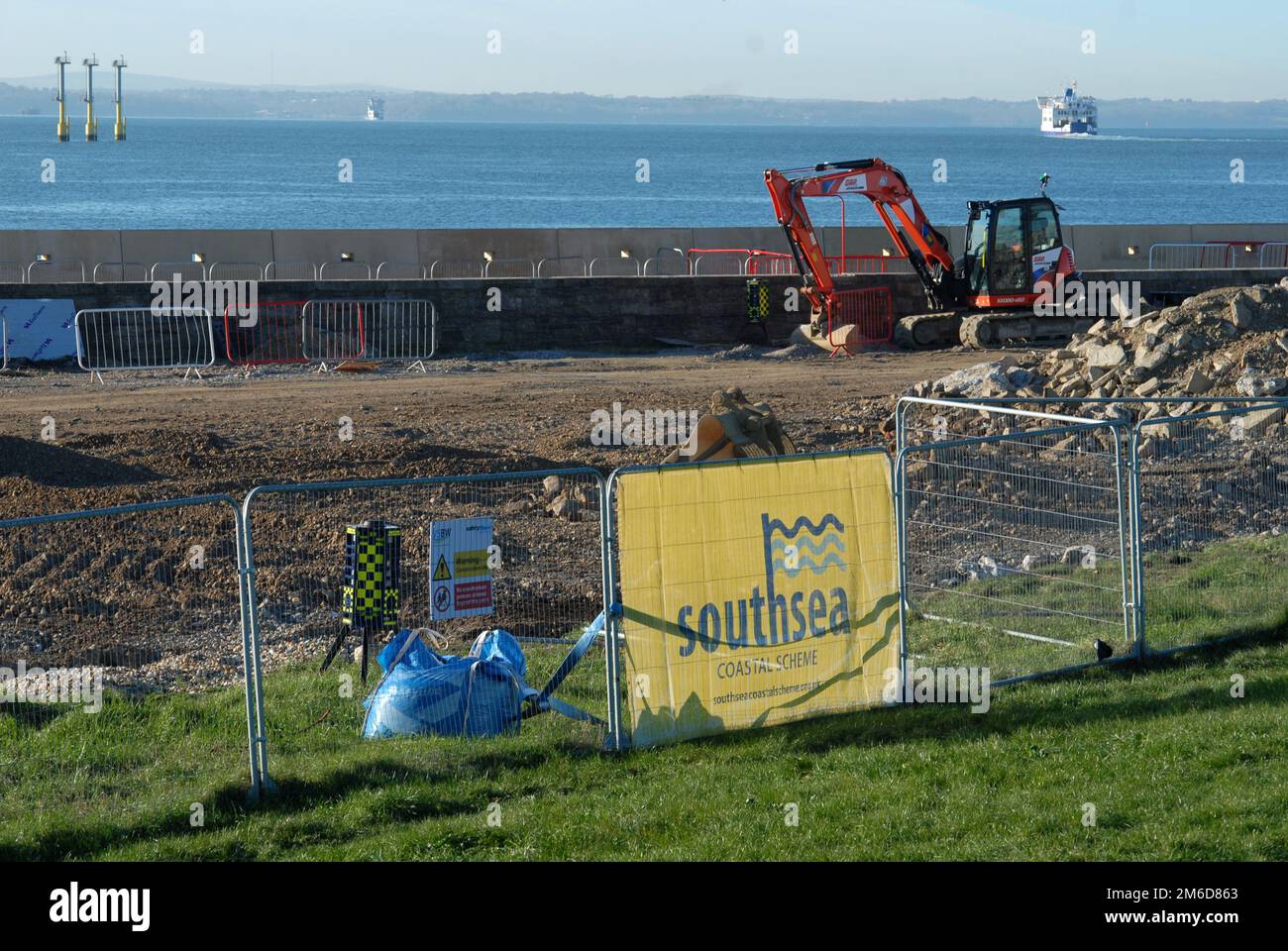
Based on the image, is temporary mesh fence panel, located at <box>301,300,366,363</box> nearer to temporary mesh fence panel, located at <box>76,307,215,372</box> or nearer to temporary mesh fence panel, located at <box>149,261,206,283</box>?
temporary mesh fence panel, located at <box>76,307,215,372</box>

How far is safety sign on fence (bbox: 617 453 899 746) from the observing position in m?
8.18

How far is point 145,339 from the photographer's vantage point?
27250 millimetres

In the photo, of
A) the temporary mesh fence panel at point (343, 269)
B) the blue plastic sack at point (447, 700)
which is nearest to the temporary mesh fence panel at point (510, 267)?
the temporary mesh fence panel at point (343, 269)

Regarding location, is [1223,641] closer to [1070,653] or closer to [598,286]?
[1070,653]

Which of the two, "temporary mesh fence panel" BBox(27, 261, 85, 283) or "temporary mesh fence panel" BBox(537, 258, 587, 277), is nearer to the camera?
"temporary mesh fence panel" BBox(27, 261, 85, 283)

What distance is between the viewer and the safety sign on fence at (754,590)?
8.18 m

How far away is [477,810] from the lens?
7.45 metres

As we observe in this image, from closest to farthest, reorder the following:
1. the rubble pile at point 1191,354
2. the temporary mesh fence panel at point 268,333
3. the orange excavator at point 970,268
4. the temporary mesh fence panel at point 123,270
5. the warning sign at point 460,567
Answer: the warning sign at point 460,567 → the rubble pile at point 1191,354 → the temporary mesh fence panel at point 268,333 → the orange excavator at point 970,268 → the temporary mesh fence panel at point 123,270

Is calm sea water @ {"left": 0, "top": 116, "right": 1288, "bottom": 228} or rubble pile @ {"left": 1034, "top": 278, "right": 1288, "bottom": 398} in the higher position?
calm sea water @ {"left": 0, "top": 116, "right": 1288, "bottom": 228}

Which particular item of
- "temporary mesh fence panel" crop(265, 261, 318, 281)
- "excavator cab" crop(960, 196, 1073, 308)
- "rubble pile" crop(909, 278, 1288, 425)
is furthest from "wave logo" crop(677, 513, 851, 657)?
"temporary mesh fence panel" crop(265, 261, 318, 281)

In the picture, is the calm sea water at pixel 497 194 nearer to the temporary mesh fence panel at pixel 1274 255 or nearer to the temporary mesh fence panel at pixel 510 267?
the temporary mesh fence panel at pixel 510 267

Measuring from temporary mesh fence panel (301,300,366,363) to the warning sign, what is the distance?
20405 millimetres

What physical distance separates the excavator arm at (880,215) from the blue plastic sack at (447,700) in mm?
20471

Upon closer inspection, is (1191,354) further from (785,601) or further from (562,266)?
(562,266)
